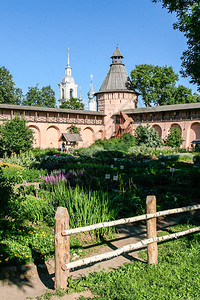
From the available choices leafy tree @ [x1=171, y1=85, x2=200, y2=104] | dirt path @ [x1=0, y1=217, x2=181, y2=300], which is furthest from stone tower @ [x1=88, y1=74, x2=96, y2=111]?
dirt path @ [x1=0, y1=217, x2=181, y2=300]

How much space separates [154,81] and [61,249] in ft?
106

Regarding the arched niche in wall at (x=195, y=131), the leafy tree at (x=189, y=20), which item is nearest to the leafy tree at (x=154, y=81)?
the arched niche in wall at (x=195, y=131)

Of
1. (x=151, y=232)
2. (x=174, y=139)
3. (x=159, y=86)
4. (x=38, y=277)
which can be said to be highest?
(x=159, y=86)

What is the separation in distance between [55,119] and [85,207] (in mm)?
25924

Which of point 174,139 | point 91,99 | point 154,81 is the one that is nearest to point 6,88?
point 154,81

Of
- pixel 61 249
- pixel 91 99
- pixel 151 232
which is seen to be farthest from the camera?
pixel 91 99

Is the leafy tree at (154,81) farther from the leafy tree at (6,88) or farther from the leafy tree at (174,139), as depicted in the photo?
the leafy tree at (6,88)

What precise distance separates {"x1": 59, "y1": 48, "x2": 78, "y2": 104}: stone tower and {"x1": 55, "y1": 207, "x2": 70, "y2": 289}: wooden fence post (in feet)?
182

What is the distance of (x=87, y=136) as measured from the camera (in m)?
32.0

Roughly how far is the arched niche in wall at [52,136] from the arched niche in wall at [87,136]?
10.5 feet

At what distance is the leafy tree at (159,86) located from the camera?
3300 centimetres

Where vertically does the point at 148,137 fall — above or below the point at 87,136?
below

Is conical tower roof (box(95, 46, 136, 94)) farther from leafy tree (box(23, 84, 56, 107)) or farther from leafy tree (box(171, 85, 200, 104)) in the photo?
leafy tree (box(23, 84, 56, 107))

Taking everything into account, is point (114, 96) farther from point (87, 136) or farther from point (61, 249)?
point (61, 249)
